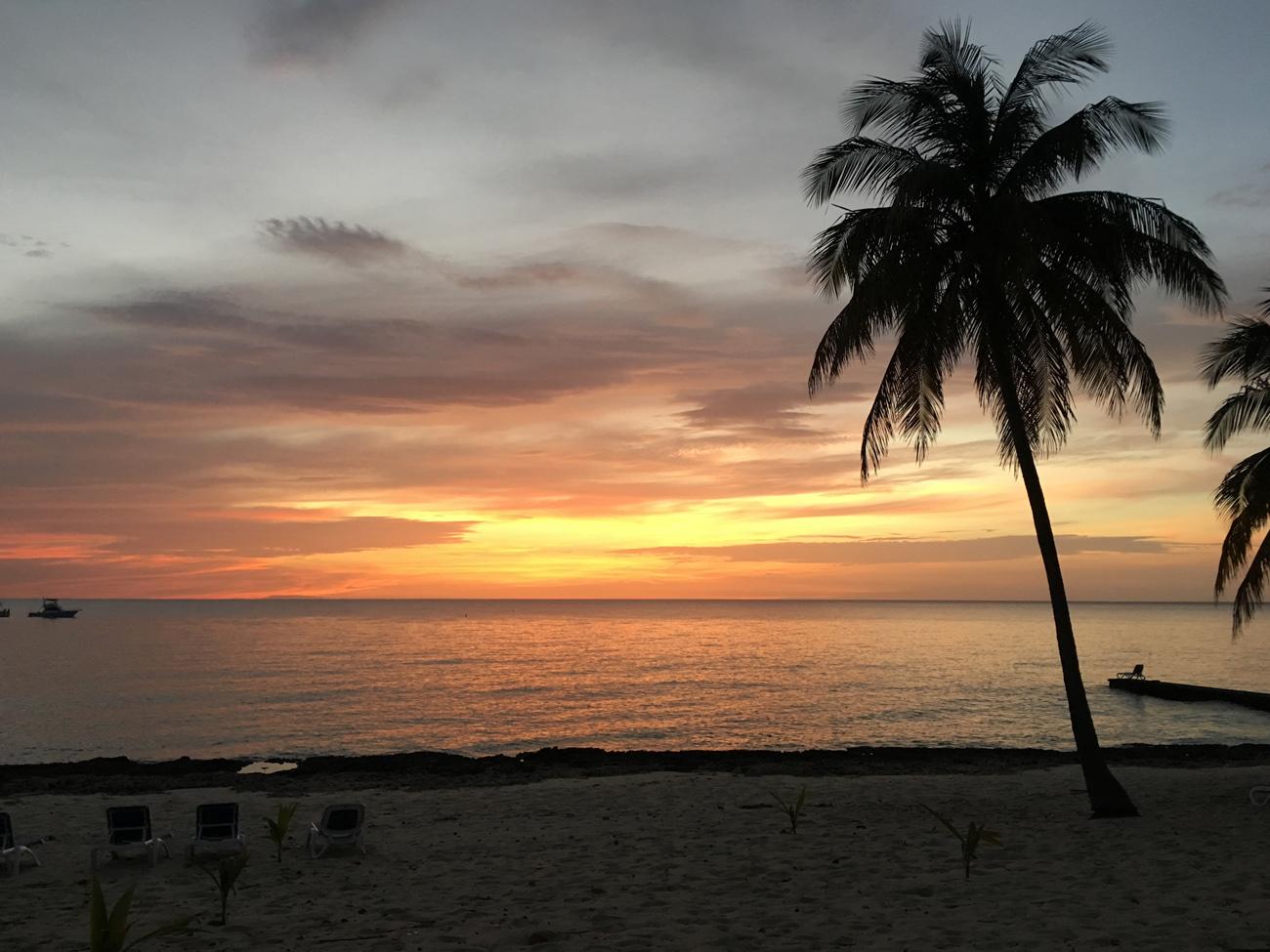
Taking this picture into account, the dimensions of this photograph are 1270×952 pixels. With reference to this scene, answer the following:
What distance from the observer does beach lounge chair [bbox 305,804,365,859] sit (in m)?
12.7

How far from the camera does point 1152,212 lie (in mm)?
13789

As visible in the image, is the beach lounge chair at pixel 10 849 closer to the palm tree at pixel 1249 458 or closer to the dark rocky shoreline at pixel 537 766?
the dark rocky shoreline at pixel 537 766

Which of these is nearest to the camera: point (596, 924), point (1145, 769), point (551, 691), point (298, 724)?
point (596, 924)

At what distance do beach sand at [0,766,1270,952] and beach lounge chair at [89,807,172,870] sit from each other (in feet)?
0.71

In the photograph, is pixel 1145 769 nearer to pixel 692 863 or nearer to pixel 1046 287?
pixel 1046 287

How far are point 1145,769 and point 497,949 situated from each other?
19.6m

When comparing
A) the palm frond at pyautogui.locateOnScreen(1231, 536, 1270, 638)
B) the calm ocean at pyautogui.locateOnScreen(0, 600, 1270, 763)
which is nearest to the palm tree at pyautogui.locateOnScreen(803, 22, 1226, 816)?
the palm frond at pyautogui.locateOnScreen(1231, 536, 1270, 638)

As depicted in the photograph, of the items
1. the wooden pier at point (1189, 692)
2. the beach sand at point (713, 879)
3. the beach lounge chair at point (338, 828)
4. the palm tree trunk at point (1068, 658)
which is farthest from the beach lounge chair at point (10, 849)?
the wooden pier at point (1189, 692)

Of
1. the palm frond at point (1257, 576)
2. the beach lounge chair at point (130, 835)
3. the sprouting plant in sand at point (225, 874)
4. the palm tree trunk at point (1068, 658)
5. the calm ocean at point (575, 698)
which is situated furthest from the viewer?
the calm ocean at point (575, 698)

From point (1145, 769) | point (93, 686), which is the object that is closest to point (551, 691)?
point (93, 686)

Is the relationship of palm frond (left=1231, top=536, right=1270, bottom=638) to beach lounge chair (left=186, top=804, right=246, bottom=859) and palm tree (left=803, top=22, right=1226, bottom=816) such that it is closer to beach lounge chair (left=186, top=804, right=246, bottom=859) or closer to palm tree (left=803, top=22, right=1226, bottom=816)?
palm tree (left=803, top=22, right=1226, bottom=816)

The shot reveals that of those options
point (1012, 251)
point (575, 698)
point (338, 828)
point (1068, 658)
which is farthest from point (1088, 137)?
point (575, 698)

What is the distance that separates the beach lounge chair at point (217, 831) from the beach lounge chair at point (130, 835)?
47 centimetres

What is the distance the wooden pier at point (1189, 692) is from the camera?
44469 millimetres
